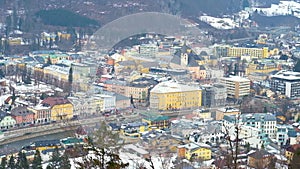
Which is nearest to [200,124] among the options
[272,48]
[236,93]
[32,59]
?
[236,93]

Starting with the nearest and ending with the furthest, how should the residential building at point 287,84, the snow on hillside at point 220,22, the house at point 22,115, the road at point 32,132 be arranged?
the road at point 32,132 < the house at point 22,115 < the residential building at point 287,84 < the snow on hillside at point 220,22

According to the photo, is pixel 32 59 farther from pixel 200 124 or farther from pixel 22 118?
pixel 200 124

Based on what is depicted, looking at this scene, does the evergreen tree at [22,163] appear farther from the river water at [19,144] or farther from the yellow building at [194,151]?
the yellow building at [194,151]

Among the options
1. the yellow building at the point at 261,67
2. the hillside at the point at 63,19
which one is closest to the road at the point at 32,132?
the yellow building at the point at 261,67

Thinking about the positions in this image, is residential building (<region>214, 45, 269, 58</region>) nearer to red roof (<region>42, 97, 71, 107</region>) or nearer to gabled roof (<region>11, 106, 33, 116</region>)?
red roof (<region>42, 97, 71, 107</region>)

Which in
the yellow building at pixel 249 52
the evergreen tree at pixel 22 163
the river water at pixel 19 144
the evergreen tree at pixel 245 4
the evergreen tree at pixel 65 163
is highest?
the evergreen tree at pixel 245 4
